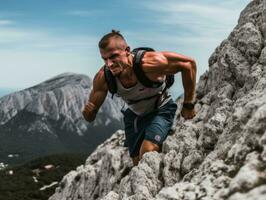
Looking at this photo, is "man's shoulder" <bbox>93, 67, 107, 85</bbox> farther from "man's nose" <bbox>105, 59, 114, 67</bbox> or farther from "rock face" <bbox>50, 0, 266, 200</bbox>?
"rock face" <bbox>50, 0, 266, 200</bbox>

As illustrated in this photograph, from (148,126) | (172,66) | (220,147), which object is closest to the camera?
(220,147)

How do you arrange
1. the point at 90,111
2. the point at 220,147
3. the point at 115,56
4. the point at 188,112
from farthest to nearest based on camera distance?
the point at 188,112
the point at 90,111
the point at 115,56
the point at 220,147

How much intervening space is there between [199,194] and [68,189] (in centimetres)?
2594

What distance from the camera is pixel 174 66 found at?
13852 mm

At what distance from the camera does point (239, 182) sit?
21.4ft

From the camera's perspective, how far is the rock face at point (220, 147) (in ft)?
24.3

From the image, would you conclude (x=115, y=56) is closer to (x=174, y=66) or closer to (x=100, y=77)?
(x=100, y=77)

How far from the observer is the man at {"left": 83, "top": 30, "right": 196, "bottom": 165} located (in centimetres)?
1318

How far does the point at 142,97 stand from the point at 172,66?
1603 millimetres

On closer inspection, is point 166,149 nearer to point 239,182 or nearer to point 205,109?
point 205,109

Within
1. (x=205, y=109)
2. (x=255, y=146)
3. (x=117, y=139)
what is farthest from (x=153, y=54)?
Answer: (x=117, y=139)

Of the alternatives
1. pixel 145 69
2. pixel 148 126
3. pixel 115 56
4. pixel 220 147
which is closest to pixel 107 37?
pixel 115 56

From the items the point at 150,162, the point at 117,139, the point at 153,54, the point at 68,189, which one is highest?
the point at 153,54

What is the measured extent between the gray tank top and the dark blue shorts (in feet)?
0.74
